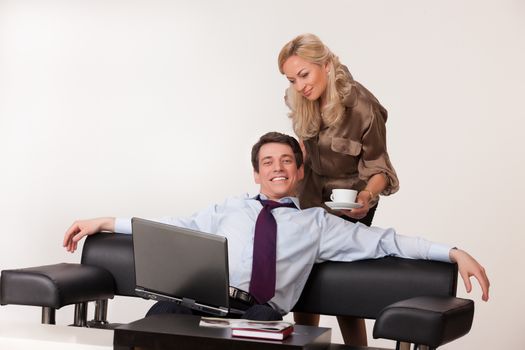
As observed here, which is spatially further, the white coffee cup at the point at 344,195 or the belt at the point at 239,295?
the white coffee cup at the point at 344,195

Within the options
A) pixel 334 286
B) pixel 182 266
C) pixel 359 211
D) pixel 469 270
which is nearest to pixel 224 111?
pixel 359 211

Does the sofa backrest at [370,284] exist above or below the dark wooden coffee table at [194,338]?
above

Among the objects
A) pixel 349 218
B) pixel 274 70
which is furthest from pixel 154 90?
pixel 349 218

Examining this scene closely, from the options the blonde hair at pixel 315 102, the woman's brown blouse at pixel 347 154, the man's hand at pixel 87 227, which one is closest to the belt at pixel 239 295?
the man's hand at pixel 87 227

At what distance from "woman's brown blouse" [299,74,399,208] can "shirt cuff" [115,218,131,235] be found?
0.89 meters

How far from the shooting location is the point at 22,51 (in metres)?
5.30

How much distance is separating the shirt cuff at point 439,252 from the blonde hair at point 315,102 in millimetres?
1048

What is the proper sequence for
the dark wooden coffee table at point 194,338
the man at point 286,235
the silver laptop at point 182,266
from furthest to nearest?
the man at point 286,235 < the silver laptop at point 182,266 < the dark wooden coffee table at point 194,338

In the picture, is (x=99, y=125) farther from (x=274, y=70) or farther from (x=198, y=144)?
(x=274, y=70)

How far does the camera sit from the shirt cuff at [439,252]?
3121mm

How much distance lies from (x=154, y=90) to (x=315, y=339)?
2812 mm

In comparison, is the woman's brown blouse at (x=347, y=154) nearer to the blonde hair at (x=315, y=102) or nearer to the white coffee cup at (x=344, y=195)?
the blonde hair at (x=315, y=102)

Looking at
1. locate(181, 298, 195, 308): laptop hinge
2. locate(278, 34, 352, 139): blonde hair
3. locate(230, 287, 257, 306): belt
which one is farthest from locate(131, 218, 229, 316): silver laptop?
locate(278, 34, 352, 139): blonde hair

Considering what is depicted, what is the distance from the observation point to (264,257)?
3.28 metres
